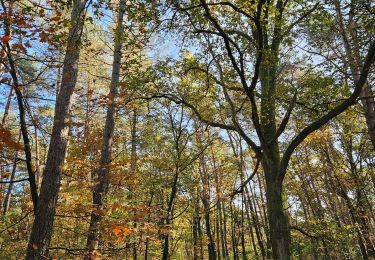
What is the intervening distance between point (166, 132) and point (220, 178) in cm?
451

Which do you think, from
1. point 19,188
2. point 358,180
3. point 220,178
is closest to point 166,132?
point 220,178

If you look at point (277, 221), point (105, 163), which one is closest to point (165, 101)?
point (105, 163)

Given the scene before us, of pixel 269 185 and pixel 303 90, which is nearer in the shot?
pixel 269 185

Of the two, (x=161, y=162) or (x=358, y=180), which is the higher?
(x=161, y=162)

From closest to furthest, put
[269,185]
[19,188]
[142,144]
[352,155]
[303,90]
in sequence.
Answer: [269,185] < [303,90] < [352,155] < [142,144] < [19,188]

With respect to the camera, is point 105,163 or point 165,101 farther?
point 165,101

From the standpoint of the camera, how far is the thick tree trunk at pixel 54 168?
3824 millimetres

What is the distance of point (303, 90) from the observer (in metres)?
6.73

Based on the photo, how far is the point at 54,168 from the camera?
14.0ft

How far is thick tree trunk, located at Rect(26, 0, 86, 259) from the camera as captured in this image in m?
3.82

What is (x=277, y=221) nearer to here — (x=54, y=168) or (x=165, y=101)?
(x=54, y=168)

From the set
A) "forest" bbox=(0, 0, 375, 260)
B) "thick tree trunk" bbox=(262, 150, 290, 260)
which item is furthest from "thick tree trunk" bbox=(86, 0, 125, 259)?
"thick tree trunk" bbox=(262, 150, 290, 260)

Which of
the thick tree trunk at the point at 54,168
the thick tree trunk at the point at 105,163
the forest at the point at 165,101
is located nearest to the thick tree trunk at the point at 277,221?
the forest at the point at 165,101

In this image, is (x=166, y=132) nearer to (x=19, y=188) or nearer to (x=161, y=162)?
(x=161, y=162)
